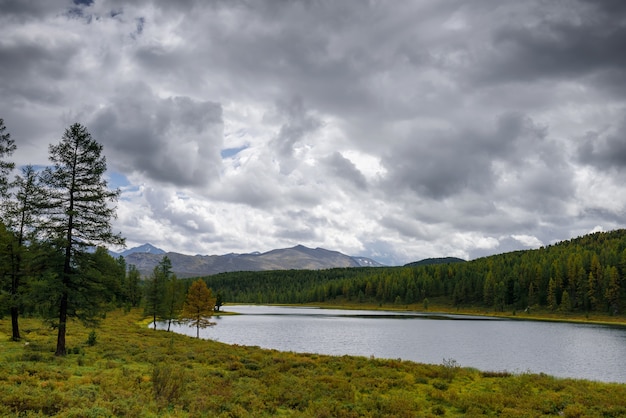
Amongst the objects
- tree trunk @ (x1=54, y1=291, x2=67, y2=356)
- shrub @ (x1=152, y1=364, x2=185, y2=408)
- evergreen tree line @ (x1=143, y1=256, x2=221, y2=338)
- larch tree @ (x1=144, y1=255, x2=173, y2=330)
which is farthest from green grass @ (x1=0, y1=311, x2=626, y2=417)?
larch tree @ (x1=144, y1=255, x2=173, y2=330)

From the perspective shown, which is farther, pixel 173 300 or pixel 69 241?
pixel 173 300

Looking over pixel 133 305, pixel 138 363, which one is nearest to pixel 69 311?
pixel 138 363

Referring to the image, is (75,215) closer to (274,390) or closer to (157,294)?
(274,390)

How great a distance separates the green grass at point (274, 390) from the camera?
1648 cm

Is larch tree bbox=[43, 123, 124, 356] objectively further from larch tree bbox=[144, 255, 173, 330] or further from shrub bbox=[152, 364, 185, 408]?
larch tree bbox=[144, 255, 173, 330]

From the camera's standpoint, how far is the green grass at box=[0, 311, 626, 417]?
16484 millimetres

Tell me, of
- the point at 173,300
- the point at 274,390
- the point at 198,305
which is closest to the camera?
the point at 274,390

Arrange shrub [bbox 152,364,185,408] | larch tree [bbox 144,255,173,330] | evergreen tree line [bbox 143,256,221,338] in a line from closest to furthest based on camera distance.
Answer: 1. shrub [bbox 152,364,185,408]
2. evergreen tree line [bbox 143,256,221,338]
3. larch tree [bbox 144,255,173,330]

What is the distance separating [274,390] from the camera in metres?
21.3

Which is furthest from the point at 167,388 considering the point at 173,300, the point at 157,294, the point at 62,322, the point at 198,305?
the point at 173,300

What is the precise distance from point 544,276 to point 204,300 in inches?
5477

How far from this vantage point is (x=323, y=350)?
2114 inches

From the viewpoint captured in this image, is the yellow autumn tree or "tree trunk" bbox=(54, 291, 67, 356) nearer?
"tree trunk" bbox=(54, 291, 67, 356)

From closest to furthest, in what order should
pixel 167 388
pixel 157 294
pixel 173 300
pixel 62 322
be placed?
pixel 167 388 → pixel 62 322 → pixel 157 294 → pixel 173 300
